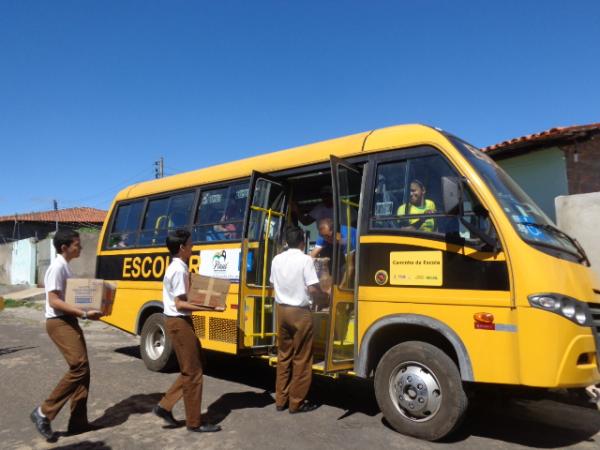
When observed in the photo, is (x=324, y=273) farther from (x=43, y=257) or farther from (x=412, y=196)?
(x=43, y=257)

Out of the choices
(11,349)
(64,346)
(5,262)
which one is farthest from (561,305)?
(5,262)

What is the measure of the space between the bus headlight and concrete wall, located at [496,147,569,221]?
6.25 m

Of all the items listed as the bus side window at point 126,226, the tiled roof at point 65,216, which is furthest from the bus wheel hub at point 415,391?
the tiled roof at point 65,216

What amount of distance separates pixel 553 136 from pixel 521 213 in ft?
20.1

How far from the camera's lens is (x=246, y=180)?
6.62 metres

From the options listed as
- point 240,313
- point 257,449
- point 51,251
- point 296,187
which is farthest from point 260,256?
point 51,251

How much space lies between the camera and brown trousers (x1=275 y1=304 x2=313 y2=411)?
5.23m

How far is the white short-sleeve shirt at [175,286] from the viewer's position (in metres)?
4.62

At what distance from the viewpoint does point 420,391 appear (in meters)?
4.47

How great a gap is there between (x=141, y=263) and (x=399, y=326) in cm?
451

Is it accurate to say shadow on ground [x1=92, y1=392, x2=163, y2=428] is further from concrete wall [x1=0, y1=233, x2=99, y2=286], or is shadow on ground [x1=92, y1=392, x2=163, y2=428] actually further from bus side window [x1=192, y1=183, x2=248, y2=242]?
concrete wall [x1=0, y1=233, x2=99, y2=286]

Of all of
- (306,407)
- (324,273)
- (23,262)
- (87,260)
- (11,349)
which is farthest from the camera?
(23,262)

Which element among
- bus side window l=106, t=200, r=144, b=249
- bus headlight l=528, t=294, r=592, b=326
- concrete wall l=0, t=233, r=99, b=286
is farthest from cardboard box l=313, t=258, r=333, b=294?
concrete wall l=0, t=233, r=99, b=286

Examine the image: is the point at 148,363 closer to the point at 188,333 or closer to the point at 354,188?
the point at 188,333
